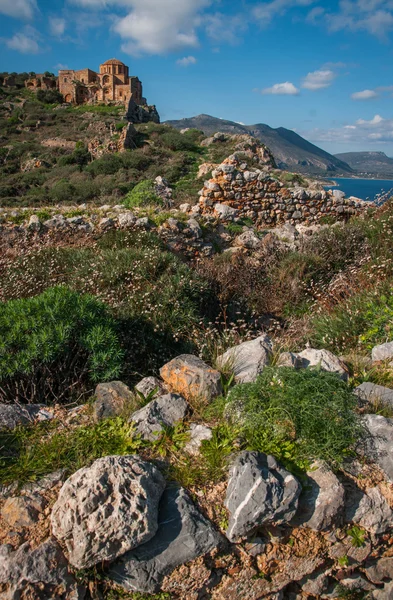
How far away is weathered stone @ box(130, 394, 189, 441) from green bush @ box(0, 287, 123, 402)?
27.4 inches

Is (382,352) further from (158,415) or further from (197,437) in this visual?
(158,415)

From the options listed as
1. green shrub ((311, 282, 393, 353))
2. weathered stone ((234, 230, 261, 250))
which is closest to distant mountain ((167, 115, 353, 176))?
weathered stone ((234, 230, 261, 250))

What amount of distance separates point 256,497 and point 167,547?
58 centimetres

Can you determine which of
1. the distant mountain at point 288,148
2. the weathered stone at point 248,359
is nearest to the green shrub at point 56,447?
the weathered stone at point 248,359

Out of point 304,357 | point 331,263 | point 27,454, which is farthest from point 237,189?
point 27,454

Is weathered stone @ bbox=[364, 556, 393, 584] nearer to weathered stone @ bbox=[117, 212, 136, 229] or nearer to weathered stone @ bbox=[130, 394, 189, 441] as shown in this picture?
weathered stone @ bbox=[130, 394, 189, 441]

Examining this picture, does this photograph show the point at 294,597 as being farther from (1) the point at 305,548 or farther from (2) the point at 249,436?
(2) the point at 249,436

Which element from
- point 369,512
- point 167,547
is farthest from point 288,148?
point 167,547

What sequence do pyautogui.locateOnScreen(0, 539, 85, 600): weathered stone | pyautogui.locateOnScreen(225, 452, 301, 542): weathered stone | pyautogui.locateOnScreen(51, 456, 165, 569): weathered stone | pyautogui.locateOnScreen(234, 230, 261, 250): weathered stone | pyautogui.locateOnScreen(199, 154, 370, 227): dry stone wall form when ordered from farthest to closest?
pyautogui.locateOnScreen(199, 154, 370, 227): dry stone wall, pyautogui.locateOnScreen(234, 230, 261, 250): weathered stone, pyautogui.locateOnScreen(225, 452, 301, 542): weathered stone, pyautogui.locateOnScreen(51, 456, 165, 569): weathered stone, pyautogui.locateOnScreen(0, 539, 85, 600): weathered stone

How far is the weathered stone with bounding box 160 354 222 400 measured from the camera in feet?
11.0

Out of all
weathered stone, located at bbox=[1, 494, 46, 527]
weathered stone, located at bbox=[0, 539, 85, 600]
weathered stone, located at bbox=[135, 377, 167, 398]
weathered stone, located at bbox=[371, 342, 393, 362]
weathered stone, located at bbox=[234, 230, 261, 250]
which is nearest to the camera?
weathered stone, located at bbox=[0, 539, 85, 600]

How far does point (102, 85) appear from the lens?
4822 cm

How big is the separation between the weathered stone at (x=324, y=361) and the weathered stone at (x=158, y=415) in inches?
47.8

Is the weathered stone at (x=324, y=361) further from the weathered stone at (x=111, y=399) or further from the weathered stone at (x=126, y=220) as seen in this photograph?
the weathered stone at (x=126, y=220)
